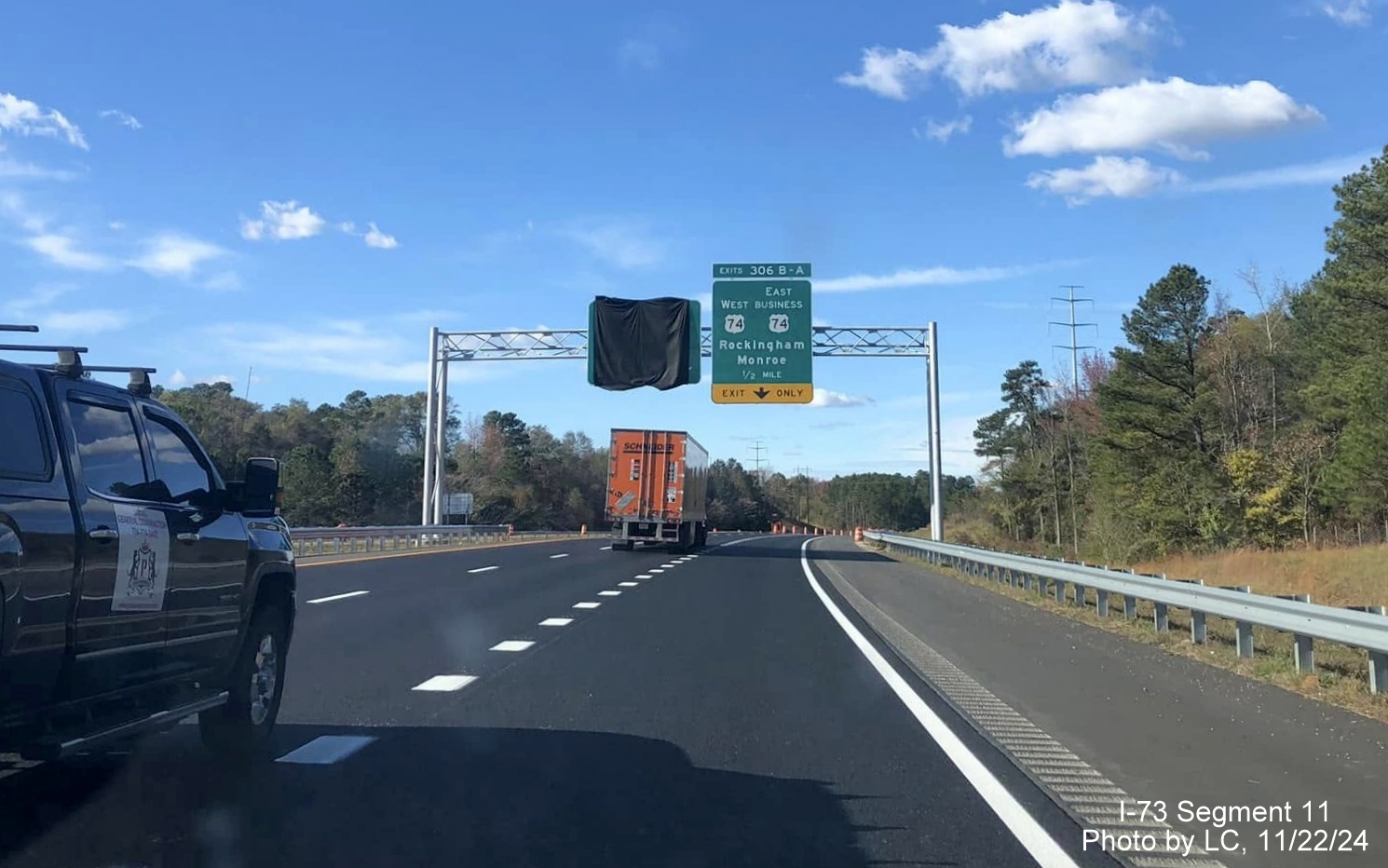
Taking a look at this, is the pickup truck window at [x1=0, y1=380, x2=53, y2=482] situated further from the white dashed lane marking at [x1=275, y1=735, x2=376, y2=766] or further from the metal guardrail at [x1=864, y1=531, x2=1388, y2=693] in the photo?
the metal guardrail at [x1=864, y1=531, x2=1388, y2=693]

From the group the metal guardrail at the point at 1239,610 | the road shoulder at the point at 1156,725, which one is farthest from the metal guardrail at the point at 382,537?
the road shoulder at the point at 1156,725

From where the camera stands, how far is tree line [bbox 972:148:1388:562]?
4250 centimetres

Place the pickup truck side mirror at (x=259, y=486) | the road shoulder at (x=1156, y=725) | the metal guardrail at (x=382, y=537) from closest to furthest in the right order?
the road shoulder at (x=1156, y=725), the pickup truck side mirror at (x=259, y=486), the metal guardrail at (x=382, y=537)

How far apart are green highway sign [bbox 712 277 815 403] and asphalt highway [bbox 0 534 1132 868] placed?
22.1m

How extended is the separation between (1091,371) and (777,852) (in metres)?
76.8

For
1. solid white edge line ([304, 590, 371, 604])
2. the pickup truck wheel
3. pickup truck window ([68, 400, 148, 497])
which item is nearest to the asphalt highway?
the pickup truck wheel

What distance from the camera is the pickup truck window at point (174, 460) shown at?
20.8ft

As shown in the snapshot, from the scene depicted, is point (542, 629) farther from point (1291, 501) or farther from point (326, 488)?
point (326, 488)

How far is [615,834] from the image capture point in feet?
18.5

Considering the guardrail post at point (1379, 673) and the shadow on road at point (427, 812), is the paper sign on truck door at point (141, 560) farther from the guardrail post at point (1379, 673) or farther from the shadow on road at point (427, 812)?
the guardrail post at point (1379, 673)

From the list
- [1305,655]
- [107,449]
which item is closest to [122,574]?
[107,449]

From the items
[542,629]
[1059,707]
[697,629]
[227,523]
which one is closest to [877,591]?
[697,629]

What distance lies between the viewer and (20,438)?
5.04m

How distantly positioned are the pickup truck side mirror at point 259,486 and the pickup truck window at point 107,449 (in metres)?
0.72
